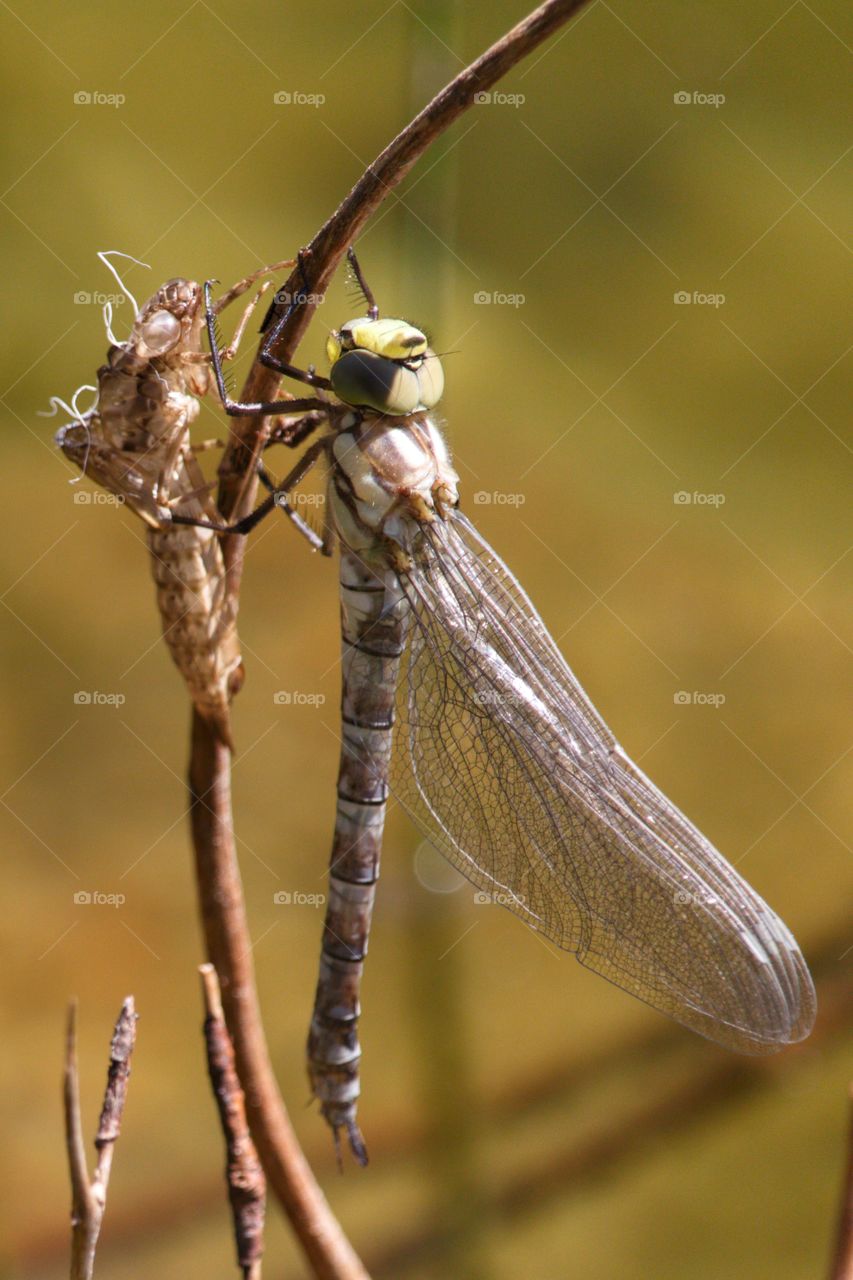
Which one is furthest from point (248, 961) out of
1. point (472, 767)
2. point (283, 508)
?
point (283, 508)

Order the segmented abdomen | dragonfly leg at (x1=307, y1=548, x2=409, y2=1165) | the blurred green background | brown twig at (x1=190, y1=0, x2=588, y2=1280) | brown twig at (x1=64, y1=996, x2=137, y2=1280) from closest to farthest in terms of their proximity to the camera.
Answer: brown twig at (x1=64, y1=996, x2=137, y2=1280) < brown twig at (x1=190, y1=0, x2=588, y2=1280) < the segmented abdomen < dragonfly leg at (x1=307, y1=548, x2=409, y2=1165) < the blurred green background

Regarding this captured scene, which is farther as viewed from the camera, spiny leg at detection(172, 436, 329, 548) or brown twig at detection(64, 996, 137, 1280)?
spiny leg at detection(172, 436, 329, 548)

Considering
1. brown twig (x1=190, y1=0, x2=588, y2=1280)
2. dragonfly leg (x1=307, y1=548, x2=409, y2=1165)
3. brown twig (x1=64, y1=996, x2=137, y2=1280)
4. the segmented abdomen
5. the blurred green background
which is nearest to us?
brown twig (x1=64, y1=996, x2=137, y2=1280)

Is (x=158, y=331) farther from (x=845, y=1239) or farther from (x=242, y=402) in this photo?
(x=845, y=1239)

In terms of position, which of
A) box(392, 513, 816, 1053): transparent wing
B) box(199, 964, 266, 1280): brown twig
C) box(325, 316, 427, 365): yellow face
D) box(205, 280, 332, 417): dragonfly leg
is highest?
box(325, 316, 427, 365): yellow face

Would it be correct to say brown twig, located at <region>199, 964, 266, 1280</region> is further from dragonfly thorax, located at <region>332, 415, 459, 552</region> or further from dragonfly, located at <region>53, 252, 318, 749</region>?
dragonfly thorax, located at <region>332, 415, 459, 552</region>

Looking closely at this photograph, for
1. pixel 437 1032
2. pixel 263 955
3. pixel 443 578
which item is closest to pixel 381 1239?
pixel 437 1032

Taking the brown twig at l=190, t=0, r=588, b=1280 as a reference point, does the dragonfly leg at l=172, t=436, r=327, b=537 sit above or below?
above

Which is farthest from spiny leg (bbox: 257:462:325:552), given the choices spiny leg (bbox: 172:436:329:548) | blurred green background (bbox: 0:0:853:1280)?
blurred green background (bbox: 0:0:853:1280)

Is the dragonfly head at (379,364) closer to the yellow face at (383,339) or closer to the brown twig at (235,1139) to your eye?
the yellow face at (383,339)
